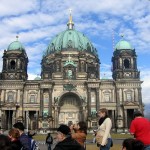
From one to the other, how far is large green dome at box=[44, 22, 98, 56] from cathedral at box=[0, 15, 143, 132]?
21.0 feet

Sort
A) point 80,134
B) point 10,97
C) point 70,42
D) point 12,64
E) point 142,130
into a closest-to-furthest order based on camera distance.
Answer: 1. point 142,130
2. point 80,134
3. point 10,97
4. point 12,64
5. point 70,42

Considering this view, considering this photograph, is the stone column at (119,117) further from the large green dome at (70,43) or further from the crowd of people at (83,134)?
the crowd of people at (83,134)

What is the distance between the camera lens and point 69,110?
233 feet

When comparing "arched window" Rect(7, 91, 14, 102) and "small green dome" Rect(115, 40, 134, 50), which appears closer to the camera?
"arched window" Rect(7, 91, 14, 102)

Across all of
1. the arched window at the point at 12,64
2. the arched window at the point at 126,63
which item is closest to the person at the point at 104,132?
the arched window at the point at 126,63

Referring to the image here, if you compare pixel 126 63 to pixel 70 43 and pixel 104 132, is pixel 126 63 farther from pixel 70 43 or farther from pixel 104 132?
pixel 104 132

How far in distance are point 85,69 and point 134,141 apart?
2760 inches

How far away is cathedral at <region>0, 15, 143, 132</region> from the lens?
67.4 m

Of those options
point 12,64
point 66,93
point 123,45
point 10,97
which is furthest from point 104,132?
point 123,45

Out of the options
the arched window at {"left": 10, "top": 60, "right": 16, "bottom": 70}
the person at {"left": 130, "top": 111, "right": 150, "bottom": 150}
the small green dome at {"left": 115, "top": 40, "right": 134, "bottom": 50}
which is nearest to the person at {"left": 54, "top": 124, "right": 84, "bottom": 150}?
the person at {"left": 130, "top": 111, "right": 150, "bottom": 150}

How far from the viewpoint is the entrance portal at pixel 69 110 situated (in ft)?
232

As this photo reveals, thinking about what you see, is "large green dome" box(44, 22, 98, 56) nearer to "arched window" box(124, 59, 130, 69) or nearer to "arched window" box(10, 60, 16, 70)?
"arched window" box(124, 59, 130, 69)

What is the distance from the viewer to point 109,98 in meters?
69.9

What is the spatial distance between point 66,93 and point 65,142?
63.4 metres
